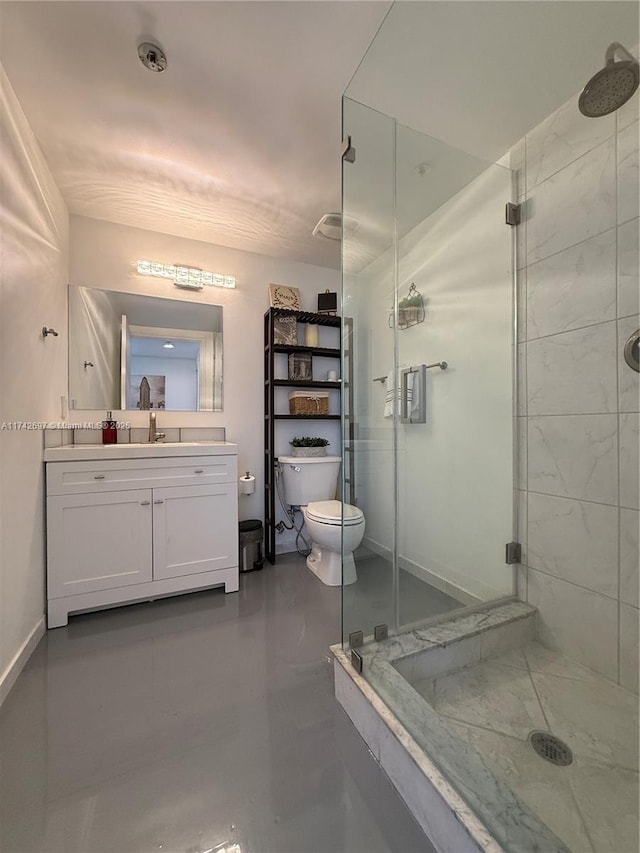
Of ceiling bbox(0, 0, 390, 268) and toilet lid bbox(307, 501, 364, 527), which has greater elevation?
ceiling bbox(0, 0, 390, 268)

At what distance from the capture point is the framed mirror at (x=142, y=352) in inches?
89.4

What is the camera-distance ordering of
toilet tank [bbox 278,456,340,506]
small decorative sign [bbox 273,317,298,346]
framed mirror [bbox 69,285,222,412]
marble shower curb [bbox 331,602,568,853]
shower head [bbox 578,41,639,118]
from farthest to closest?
small decorative sign [bbox 273,317,298,346] → toilet tank [bbox 278,456,340,506] → framed mirror [bbox 69,285,222,412] → shower head [bbox 578,41,639,118] → marble shower curb [bbox 331,602,568,853]

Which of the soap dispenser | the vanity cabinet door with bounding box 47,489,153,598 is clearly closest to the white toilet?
the vanity cabinet door with bounding box 47,489,153,598

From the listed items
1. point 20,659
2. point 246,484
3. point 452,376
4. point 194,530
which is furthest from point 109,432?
point 452,376

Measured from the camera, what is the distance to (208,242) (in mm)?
2594

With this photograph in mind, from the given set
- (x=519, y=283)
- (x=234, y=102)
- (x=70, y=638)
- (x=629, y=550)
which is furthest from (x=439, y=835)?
(x=234, y=102)

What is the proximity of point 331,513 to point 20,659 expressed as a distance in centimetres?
156

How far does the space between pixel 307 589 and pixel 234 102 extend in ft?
8.28

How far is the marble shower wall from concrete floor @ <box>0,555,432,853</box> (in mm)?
994

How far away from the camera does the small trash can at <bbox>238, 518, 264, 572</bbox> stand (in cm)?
242

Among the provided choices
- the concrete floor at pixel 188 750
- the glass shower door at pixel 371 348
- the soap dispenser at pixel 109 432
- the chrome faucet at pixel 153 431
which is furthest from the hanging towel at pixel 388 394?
the soap dispenser at pixel 109 432

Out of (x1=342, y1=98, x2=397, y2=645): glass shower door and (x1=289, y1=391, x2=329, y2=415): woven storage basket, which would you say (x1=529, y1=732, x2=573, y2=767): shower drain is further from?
(x1=289, y1=391, x2=329, y2=415): woven storage basket

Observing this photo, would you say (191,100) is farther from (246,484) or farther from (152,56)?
(246,484)

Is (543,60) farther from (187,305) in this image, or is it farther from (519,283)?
(187,305)
